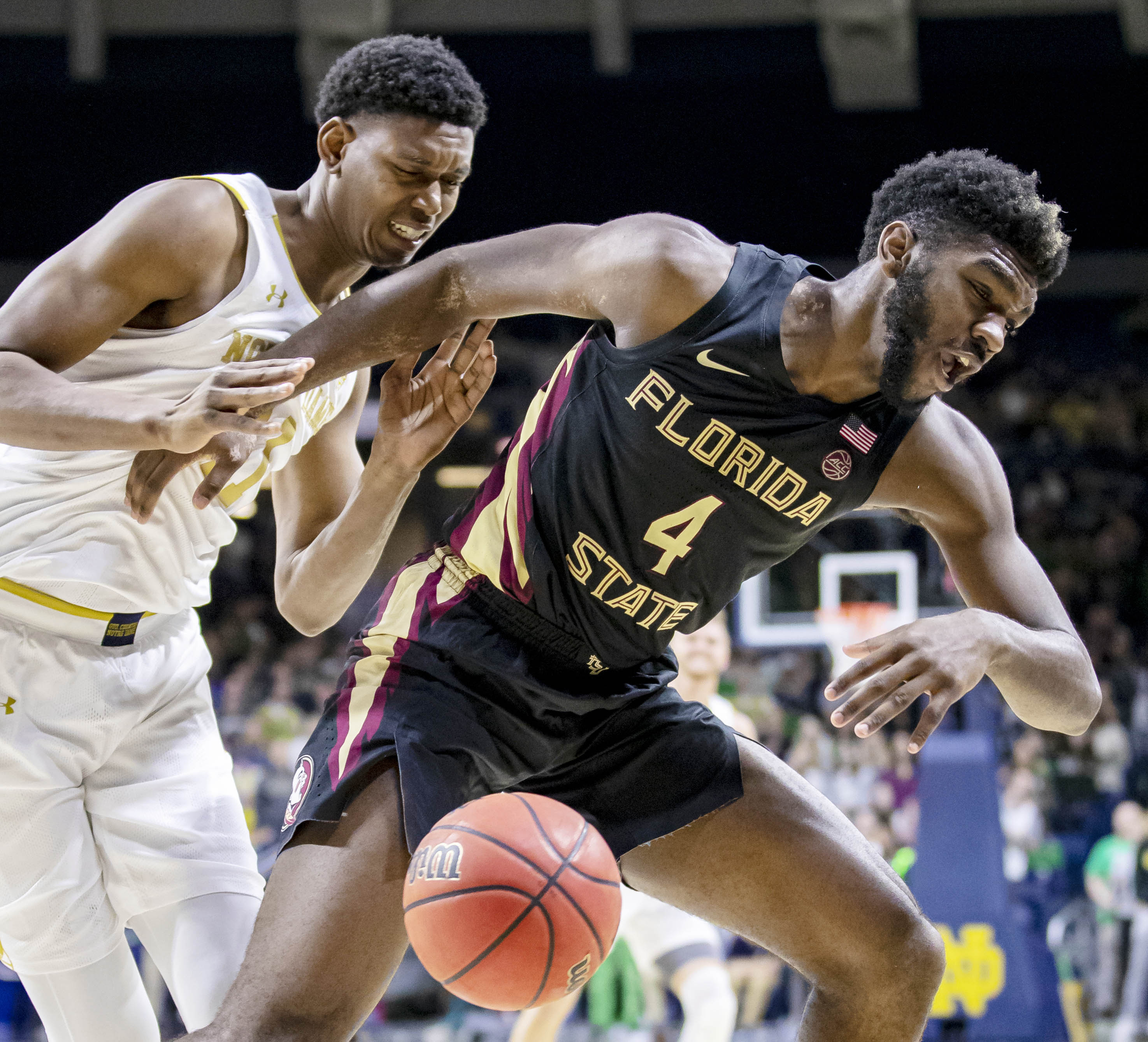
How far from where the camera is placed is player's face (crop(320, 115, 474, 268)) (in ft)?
9.99

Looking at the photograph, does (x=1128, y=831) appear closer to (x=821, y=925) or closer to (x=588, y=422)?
(x=821, y=925)

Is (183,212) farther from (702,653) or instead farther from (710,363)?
(702,653)

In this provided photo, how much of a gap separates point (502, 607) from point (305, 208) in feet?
3.63

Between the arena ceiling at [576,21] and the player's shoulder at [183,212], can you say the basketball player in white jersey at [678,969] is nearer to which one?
the player's shoulder at [183,212]

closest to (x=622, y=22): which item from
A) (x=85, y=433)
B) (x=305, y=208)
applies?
(x=305, y=208)

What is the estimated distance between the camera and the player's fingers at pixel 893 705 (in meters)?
2.27

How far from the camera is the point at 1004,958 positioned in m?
7.10

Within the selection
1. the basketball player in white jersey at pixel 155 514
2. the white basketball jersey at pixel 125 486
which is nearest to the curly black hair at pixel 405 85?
the basketball player in white jersey at pixel 155 514

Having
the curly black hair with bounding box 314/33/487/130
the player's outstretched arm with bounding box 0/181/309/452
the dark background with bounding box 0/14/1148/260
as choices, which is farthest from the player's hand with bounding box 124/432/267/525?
the dark background with bounding box 0/14/1148/260

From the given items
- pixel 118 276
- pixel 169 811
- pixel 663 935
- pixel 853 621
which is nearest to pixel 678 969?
pixel 663 935

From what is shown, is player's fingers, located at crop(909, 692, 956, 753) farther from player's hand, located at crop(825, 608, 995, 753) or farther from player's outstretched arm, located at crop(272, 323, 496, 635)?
player's outstretched arm, located at crop(272, 323, 496, 635)

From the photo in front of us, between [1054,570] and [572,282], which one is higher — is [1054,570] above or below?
below

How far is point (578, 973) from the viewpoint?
2477 millimetres

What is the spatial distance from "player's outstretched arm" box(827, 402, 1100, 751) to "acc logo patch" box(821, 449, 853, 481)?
12 cm
